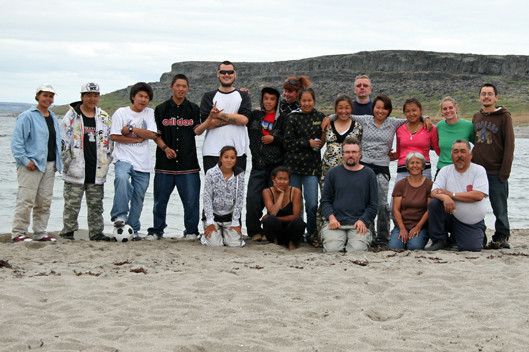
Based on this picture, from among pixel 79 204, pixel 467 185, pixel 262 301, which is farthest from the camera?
pixel 79 204

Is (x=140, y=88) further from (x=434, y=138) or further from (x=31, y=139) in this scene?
(x=434, y=138)

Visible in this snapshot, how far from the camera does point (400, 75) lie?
105 metres

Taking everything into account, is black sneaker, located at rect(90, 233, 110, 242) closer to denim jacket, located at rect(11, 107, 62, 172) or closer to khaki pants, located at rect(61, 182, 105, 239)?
khaki pants, located at rect(61, 182, 105, 239)

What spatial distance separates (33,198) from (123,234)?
1.17 m

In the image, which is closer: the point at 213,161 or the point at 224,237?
the point at 224,237

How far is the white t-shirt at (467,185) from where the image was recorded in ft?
21.4

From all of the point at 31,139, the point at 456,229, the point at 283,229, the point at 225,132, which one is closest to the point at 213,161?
the point at 225,132

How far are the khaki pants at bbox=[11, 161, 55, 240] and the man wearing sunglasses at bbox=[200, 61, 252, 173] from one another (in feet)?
6.49

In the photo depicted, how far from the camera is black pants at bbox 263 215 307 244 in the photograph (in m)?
7.09

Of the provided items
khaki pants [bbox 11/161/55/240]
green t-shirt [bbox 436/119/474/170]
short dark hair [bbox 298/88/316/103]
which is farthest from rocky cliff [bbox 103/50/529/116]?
khaki pants [bbox 11/161/55/240]

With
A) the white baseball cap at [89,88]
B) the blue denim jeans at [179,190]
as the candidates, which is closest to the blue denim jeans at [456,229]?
the blue denim jeans at [179,190]

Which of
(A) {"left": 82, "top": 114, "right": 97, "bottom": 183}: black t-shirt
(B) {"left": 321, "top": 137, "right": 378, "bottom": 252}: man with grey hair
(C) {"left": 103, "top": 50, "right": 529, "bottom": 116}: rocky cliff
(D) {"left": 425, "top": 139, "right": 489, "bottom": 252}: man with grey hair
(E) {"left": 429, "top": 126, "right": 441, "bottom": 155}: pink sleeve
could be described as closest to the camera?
(D) {"left": 425, "top": 139, "right": 489, "bottom": 252}: man with grey hair

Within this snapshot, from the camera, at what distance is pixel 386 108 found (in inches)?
277

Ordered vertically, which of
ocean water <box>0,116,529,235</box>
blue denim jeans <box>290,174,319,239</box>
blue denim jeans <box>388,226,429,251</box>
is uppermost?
blue denim jeans <box>290,174,319,239</box>
